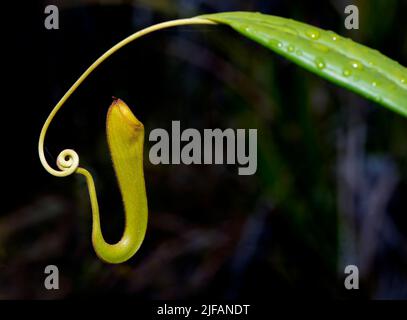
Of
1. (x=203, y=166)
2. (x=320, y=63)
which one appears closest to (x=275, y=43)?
(x=320, y=63)

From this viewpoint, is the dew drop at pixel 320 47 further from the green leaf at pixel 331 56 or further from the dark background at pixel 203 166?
the dark background at pixel 203 166

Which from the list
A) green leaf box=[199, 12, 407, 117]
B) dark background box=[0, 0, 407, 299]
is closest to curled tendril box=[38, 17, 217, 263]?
green leaf box=[199, 12, 407, 117]

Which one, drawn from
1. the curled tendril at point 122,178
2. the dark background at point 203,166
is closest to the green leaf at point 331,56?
the curled tendril at point 122,178

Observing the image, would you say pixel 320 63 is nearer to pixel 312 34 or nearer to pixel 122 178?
pixel 312 34

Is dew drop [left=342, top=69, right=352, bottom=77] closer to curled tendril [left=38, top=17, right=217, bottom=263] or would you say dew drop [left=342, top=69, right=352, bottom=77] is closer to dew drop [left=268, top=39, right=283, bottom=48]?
dew drop [left=268, top=39, right=283, bottom=48]
